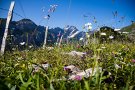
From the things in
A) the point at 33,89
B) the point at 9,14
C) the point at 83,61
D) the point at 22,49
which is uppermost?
the point at 9,14

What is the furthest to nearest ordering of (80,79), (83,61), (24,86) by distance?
(83,61) < (80,79) < (24,86)

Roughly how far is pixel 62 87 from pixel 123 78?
1.20 metres

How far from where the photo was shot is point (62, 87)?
9.07 ft

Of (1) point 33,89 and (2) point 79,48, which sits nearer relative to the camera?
(1) point 33,89


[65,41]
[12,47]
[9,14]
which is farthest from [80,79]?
[9,14]

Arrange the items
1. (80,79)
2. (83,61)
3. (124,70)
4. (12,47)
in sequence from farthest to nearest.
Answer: (12,47)
(83,61)
(124,70)
(80,79)

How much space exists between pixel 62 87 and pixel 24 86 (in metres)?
0.38

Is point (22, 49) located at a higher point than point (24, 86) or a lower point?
higher

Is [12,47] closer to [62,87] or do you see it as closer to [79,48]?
[79,48]

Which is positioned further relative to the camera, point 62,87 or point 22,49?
point 22,49

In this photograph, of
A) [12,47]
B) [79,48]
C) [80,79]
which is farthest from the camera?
[79,48]

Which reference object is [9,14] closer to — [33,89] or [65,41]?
[65,41]

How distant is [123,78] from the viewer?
3.67 m

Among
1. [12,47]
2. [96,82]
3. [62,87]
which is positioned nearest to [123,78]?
[96,82]
